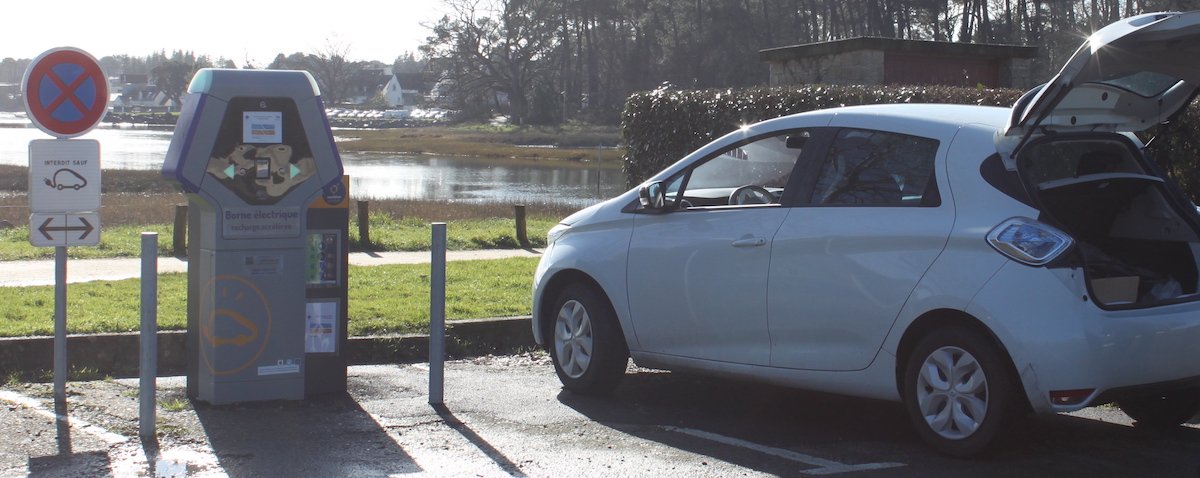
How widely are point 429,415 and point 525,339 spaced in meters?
2.66

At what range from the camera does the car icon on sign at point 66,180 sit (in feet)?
22.1

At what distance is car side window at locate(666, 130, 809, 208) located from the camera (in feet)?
21.9

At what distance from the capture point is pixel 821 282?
6.08 metres

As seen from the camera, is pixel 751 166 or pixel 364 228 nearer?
pixel 751 166

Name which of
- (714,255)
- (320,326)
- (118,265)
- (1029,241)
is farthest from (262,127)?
(118,265)

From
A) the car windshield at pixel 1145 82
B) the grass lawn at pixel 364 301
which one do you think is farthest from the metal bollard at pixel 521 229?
the car windshield at pixel 1145 82

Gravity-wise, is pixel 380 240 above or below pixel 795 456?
above

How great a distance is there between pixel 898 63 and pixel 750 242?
10891 mm

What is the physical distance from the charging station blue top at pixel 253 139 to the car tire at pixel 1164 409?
171 inches

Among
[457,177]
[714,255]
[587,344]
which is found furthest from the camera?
[457,177]

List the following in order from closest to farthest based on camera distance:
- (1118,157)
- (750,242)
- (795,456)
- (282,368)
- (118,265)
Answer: (795,456) → (1118,157) → (750,242) → (282,368) → (118,265)

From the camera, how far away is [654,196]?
6.94 m

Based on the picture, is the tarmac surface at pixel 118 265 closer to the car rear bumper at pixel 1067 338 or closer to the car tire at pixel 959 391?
the car tire at pixel 959 391

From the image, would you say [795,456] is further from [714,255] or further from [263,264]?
[263,264]
